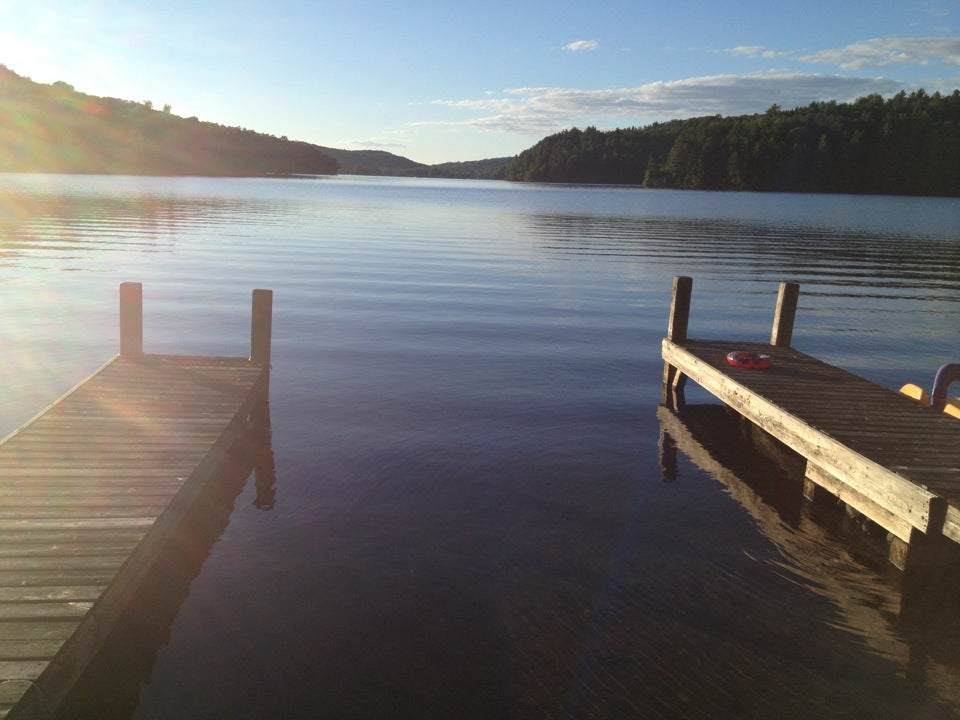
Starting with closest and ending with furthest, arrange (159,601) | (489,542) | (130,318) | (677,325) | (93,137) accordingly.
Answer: (159,601) < (489,542) < (130,318) < (677,325) < (93,137)

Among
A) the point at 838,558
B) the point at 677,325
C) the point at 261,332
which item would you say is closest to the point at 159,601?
the point at 261,332

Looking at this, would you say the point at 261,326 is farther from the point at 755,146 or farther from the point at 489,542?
the point at 755,146

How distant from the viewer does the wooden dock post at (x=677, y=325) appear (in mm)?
13652

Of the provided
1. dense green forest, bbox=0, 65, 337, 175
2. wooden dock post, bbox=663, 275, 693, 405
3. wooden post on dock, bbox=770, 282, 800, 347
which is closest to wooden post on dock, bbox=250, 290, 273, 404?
wooden dock post, bbox=663, 275, 693, 405

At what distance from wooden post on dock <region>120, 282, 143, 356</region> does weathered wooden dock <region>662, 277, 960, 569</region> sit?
858cm

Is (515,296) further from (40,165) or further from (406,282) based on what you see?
(40,165)

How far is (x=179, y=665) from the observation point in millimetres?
5922

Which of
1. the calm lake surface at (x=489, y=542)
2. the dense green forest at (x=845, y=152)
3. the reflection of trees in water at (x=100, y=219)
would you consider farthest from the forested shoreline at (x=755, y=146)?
the calm lake surface at (x=489, y=542)

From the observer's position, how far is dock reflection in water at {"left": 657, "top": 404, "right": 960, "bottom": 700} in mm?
6551

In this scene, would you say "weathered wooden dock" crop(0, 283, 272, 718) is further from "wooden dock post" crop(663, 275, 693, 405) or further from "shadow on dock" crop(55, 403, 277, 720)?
"wooden dock post" crop(663, 275, 693, 405)

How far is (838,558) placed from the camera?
8.12 meters

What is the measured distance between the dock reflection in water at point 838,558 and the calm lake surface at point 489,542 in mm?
42

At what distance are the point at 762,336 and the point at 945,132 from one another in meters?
152

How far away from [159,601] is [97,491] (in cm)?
109
